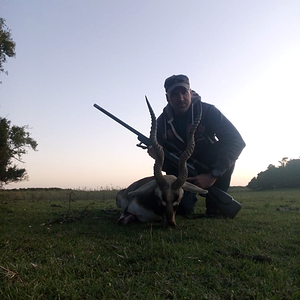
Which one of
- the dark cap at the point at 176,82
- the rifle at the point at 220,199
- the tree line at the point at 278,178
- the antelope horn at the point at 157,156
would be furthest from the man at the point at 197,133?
the tree line at the point at 278,178

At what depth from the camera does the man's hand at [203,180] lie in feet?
15.3

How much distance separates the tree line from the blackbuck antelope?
27156 millimetres

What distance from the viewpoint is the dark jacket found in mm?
5156

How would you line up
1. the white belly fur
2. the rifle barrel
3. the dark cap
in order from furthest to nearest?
1. the rifle barrel
2. the dark cap
3. the white belly fur

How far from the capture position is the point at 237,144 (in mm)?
5125

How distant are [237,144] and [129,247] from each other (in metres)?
3.20

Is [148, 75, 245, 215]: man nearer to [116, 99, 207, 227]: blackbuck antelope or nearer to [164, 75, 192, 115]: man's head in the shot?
[164, 75, 192, 115]: man's head

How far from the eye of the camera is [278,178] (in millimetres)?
30078

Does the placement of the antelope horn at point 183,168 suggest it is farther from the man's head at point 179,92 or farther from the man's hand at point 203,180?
the man's head at point 179,92

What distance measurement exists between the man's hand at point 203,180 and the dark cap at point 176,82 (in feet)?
6.17

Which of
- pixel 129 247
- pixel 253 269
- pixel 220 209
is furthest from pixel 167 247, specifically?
pixel 220 209

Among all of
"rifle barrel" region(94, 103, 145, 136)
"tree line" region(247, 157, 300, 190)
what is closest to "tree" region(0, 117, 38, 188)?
"rifle barrel" region(94, 103, 145, 136)

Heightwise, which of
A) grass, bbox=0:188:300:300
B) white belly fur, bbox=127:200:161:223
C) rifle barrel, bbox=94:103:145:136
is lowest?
grass, bbox=0:188:300:300

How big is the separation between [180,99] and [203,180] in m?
1.78
